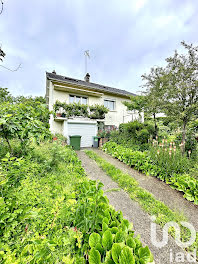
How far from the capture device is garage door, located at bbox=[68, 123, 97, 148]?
8.41 m

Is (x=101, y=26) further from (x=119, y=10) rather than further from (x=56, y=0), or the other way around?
(x=56, y=0)

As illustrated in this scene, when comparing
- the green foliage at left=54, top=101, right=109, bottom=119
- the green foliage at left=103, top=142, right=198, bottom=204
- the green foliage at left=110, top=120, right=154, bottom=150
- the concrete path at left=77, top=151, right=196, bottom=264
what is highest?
the green foliage at left=54, top=101, right=109, bottom=119

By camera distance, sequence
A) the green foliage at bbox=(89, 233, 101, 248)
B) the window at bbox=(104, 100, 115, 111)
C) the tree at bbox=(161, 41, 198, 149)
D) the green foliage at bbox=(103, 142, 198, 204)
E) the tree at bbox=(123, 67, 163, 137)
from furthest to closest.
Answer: the window at bbox=(104, 100, 115, 111) < the tree at bbox=(123, 67, 163, 137) < the tree at bbox=(161, 41, 198, 149) < the green foliage at bbox=(103, 142, 198, 204) < the green foliage at bbox=(89, 233, 101, 248)

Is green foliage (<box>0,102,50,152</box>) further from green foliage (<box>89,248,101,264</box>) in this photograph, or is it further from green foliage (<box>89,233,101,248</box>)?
green foliage (<box>89,248,101,264</box>)

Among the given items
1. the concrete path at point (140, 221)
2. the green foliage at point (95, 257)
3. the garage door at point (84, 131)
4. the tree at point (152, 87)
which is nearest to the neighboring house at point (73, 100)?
the garage door at point (84, 131)

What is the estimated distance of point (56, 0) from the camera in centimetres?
450

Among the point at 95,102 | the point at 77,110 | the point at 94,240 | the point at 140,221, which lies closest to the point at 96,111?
the point at 77,110

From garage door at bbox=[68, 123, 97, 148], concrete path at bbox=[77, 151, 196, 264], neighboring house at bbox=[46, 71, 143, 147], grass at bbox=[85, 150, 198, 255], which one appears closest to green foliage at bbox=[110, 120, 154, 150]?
garage door at bbox=[68, 123, 97, 148]

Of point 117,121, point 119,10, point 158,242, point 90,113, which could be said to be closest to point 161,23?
point 119,10

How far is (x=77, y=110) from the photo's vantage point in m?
8.49

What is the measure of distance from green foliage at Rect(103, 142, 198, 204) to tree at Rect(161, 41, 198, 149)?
1852mm

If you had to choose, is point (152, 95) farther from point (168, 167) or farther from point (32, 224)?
point (32, 224)

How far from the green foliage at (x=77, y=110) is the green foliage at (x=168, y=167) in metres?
5.18

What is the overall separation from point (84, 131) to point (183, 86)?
6.70m
